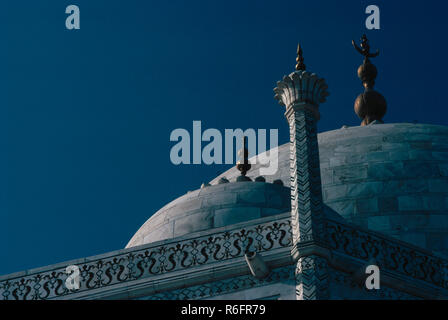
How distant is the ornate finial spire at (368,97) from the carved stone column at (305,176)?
11.1 metres

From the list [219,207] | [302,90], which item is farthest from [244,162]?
[302,90]

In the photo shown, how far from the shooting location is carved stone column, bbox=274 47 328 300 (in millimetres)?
15258

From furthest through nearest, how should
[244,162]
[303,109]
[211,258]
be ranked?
[244,162], [303,109], [211,258]

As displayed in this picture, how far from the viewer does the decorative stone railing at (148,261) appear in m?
16.1

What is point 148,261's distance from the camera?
1645 centimetres

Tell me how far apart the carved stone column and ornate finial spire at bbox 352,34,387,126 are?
1109 cm

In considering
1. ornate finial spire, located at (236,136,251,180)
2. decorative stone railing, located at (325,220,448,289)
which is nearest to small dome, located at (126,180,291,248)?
ornate finial spire, located at (236,136,251,180)

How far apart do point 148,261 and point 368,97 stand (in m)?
13.7

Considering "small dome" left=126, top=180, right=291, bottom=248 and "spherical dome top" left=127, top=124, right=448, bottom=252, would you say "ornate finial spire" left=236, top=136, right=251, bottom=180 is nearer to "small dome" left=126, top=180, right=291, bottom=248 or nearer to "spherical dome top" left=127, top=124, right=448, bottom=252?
"spherical dome top" left=127, top=124, right=448, bottom=252

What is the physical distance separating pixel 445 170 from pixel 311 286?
32.0 ft

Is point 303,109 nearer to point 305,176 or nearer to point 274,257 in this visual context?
point 305,176

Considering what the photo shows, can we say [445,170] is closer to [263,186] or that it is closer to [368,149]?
[368,149]
